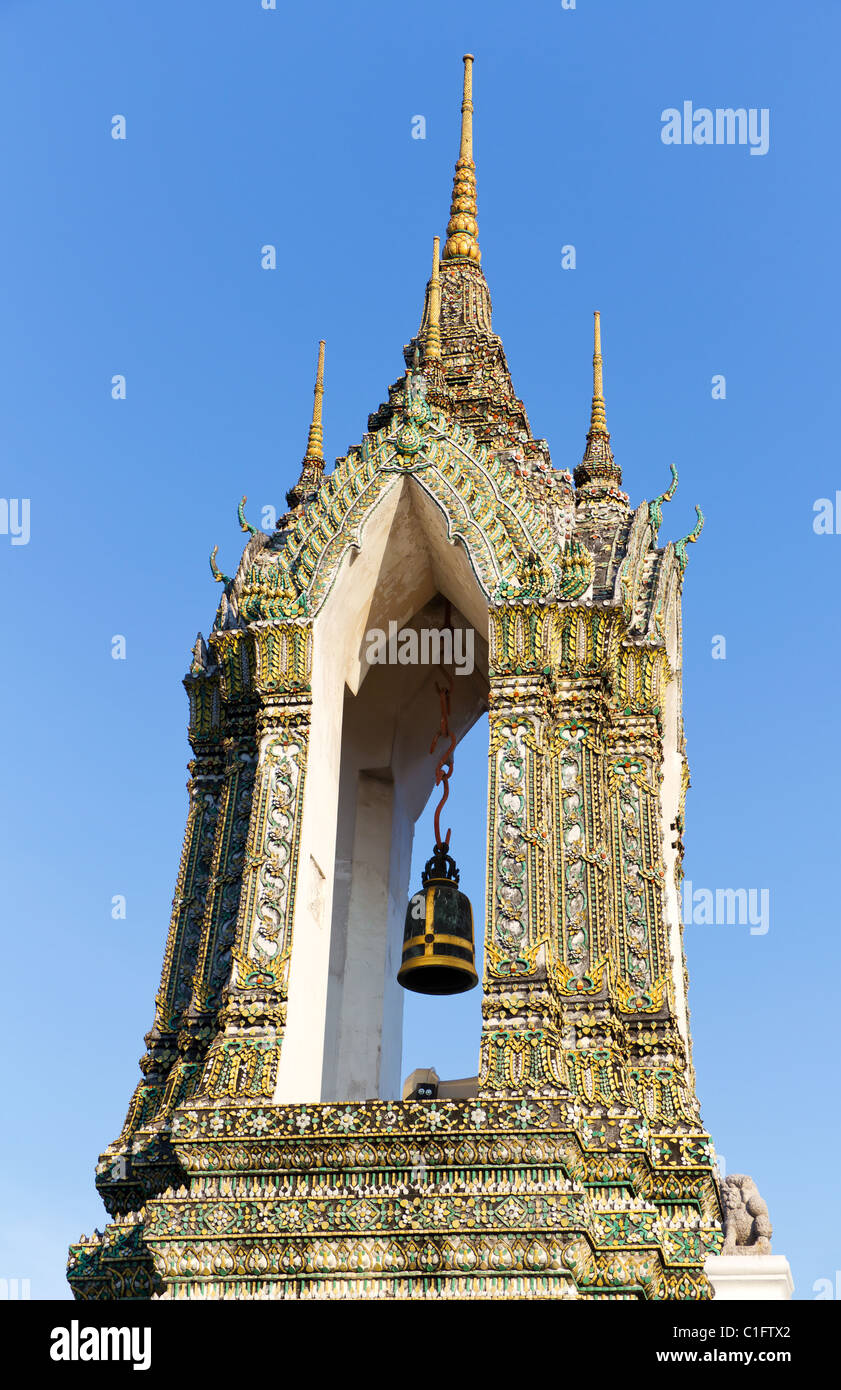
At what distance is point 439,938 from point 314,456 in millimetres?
5775

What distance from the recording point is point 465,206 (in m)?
21.3

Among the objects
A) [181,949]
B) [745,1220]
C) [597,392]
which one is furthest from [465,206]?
[745,1220]

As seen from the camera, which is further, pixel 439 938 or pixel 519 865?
pixel 439 938

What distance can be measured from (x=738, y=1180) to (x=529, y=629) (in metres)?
→ 5.05

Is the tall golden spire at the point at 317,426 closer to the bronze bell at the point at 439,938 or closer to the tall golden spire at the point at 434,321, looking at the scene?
the tall golden spire at the point at 434,321

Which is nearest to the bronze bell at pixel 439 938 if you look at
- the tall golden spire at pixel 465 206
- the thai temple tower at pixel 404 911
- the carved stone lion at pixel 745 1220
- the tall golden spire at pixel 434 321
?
the thai temple tower at pixel 404 911

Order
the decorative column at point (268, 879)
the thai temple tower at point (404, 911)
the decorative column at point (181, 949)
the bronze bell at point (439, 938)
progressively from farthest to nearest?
the bronze bell at point (439, 938), the decorative column at point (181, 949), the decorative column at point (268, 879), the thai temple tower at point (404, 911)

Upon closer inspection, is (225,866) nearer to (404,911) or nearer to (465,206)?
(404,911)

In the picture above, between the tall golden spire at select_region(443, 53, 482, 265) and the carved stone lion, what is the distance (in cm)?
1025

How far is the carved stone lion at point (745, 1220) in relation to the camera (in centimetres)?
1589

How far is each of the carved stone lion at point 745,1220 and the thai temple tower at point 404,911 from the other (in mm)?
779

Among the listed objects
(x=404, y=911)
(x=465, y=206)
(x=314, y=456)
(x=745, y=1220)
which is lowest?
(x=745, y=1220)
